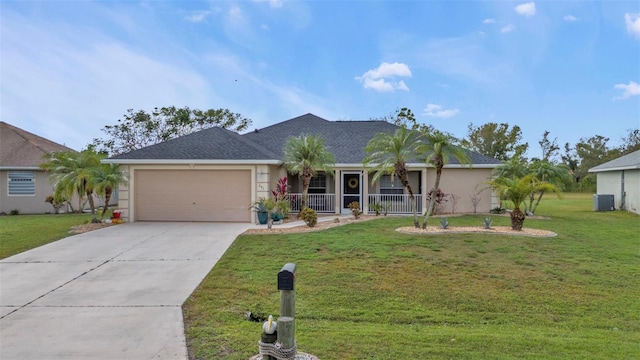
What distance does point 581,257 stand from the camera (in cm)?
921

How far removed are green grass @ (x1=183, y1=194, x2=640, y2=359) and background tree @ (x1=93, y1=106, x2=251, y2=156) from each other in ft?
94.8

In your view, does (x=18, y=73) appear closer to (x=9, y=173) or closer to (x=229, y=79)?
(x=9, y=173)

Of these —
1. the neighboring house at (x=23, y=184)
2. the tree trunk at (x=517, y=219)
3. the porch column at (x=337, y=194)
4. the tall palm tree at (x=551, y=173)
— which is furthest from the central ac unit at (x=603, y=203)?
the neighboring house at (x=23, y=184)

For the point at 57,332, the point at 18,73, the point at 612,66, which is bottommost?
the point at 57,332

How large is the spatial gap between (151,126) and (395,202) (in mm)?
26676

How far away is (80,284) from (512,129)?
5062 centimetres

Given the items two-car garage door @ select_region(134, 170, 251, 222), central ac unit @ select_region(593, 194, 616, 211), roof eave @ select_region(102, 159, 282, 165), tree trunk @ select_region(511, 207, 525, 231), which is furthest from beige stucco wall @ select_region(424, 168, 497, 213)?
two-car garage door @ select_region(134, 170, 251, 222)

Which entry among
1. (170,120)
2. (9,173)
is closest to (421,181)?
(9,173)

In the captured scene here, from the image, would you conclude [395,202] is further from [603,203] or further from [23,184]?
[23,184]

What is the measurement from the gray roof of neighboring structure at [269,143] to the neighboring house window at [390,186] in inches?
72.2

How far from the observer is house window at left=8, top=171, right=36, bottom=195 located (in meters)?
21.0

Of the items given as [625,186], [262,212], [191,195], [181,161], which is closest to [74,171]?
[181,161]

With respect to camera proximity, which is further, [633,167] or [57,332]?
[633,167]

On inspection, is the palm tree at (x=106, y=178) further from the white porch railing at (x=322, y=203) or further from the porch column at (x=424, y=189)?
the porch column at (x=424, y=189)
